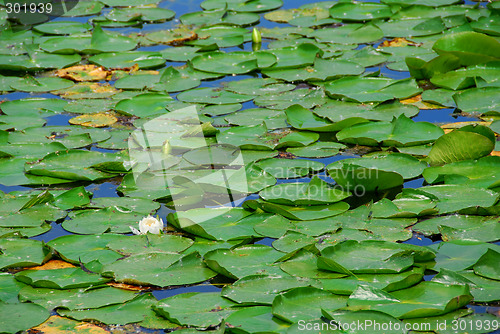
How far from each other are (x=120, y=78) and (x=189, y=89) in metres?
0.61

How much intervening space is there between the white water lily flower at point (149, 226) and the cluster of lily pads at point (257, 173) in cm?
4

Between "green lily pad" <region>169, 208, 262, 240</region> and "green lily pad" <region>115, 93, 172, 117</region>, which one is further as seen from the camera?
"green lily pad" <region>115, 93, 172, 117</region>

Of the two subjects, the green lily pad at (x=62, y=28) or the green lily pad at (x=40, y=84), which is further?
the green lily pad at (x=62, y=28)

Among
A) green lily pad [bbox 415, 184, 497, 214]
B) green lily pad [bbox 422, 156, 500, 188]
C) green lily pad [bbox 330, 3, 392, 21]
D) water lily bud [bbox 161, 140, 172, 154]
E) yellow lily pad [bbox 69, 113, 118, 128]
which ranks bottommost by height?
green lily pad [bbox 415, 184, 497, 214]

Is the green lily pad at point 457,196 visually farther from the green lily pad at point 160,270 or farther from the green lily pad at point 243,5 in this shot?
the green lily pad at point 243,5

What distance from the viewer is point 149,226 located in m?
2.80

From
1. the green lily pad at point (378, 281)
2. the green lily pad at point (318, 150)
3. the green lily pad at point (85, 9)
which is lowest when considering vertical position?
Answer: the green lily pad at point (378, 281)

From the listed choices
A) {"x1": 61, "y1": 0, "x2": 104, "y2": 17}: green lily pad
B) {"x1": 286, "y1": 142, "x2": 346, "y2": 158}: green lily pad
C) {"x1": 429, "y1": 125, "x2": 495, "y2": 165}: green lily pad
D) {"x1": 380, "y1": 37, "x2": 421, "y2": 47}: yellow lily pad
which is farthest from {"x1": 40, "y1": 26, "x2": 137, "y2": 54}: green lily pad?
{"x1": 429, "y1": 125, "x2": 495, "y2": 165}: green lily pad


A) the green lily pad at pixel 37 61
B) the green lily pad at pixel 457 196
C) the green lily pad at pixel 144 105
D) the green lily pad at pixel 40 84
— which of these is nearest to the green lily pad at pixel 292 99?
the green lily pad at pixel 144 105

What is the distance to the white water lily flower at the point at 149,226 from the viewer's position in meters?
2.80

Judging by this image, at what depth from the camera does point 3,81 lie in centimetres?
470

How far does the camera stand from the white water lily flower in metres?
2.80

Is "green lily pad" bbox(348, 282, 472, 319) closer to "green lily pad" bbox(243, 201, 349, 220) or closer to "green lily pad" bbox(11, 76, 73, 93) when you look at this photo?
"green lily pad" bbox(243, 201, 349, 220)

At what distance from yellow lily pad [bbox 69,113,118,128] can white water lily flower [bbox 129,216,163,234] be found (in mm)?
1328
